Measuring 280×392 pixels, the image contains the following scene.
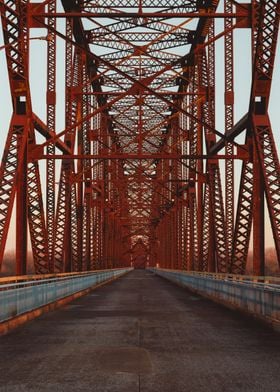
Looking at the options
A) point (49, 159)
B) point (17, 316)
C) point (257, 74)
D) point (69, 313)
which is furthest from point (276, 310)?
point (49, 159)

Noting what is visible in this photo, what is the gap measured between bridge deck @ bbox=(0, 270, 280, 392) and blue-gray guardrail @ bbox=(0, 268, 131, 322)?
0.54 metres

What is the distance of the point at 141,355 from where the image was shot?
10656 millimetres

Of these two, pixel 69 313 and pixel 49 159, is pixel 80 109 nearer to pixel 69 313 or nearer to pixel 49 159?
pixel 49 159

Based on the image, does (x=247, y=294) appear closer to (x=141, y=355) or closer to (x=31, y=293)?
(x=31, y=293)

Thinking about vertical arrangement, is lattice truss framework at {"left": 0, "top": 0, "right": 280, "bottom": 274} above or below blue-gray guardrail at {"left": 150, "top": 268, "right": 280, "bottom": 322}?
above

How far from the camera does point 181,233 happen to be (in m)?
65.6

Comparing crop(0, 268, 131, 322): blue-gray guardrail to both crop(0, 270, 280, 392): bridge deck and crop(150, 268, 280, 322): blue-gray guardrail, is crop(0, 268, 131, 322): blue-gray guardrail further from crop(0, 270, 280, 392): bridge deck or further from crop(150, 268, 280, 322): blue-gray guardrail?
crop(150, 268, 280, 322): blue-gray guardrail

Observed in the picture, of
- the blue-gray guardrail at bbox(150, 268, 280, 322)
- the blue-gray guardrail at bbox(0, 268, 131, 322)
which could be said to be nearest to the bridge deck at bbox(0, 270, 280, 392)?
the blue-gray guardrail at bbox(150, 268, 280, 322)

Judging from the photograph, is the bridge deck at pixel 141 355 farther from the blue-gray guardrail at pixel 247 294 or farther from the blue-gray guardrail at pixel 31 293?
the blue-gray guardrail at pixel 31 293

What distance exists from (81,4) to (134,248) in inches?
6110

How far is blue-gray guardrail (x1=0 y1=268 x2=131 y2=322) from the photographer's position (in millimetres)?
15477

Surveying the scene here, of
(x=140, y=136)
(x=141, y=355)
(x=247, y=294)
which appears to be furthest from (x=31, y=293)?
(x=140, y=136)

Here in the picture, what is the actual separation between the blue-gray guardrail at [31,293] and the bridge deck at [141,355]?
1.76 ft

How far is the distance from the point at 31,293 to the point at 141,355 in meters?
8.69
